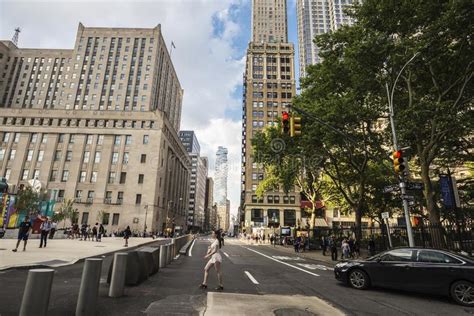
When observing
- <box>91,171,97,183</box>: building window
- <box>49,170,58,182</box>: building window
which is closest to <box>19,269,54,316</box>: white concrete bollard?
<box>91,171,97,183</box>: building window

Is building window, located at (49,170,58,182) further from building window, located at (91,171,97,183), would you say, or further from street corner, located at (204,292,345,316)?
street corner, located at (204,292,345,316)

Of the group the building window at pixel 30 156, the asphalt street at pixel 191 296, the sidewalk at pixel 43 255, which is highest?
the building window at pixel 30 156

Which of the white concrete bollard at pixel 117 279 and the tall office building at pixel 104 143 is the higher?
the tall office building at pixel 104 143

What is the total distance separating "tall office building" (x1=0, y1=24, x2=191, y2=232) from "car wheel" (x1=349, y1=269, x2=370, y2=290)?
52.3 metres

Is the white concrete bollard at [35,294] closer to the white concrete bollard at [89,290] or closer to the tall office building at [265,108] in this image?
the white concrete bollard at [89,290]

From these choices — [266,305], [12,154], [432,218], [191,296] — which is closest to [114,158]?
[12,154]

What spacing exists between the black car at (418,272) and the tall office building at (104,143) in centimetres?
5255

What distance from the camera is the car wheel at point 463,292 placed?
7.15m

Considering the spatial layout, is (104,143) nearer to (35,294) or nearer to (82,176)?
(82,176)

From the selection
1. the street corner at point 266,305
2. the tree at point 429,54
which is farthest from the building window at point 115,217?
the street corner at point 266,305

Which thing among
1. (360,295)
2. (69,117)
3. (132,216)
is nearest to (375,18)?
(360,295)

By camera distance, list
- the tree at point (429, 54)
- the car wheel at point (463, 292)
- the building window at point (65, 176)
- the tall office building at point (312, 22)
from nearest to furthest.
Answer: the car wheel at point (463, 292)
the tree at point (429, 54)
the building window at point (65, 176)
the tall office building at point (312, 22)

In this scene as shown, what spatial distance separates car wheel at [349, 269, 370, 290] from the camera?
29.2 feet

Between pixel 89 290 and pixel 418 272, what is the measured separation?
872 cm
